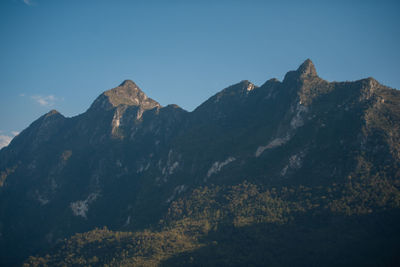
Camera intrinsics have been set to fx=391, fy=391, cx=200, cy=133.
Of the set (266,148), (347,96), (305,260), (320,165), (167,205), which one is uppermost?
(347,96)

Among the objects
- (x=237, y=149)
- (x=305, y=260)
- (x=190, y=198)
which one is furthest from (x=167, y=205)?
(x=305, y=260)

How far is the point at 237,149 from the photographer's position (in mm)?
189875

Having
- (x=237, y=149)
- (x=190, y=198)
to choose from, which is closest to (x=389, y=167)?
(x=237, y=149)

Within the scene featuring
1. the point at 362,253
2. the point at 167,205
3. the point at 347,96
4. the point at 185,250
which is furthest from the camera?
the point at 167,205

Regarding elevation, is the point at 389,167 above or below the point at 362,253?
above

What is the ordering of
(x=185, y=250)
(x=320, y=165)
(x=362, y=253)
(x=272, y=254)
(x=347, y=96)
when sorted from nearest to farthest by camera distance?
(x=362, y=253) < (x=272, y=254) < (x=185, y=250) < (x=320, y=165) < (x=347, y=96)

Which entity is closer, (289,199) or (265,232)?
(265,232)

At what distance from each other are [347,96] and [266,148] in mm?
42402

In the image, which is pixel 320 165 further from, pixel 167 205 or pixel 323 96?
pixel 167 205

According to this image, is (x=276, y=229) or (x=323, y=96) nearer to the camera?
(x=276, y=229)

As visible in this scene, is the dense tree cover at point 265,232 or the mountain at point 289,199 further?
the mountain at point 289,199

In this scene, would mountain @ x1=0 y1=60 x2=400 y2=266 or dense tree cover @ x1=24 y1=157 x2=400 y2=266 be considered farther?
mountain @ x1=0 y1=60 x2=400 y2=266

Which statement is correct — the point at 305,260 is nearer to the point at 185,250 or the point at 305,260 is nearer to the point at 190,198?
the point at 185,250

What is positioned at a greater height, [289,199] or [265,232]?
[289,199]
